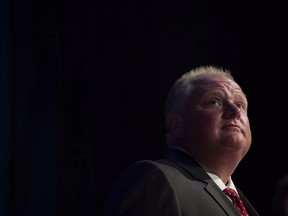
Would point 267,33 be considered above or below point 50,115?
above

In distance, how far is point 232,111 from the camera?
5.49 feet

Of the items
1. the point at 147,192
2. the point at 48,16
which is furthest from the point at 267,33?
the point at 147,192

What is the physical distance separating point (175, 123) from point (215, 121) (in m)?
0.14

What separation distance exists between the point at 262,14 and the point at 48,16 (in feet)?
3.49

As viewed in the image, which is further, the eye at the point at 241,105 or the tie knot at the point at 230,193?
the eye at the point at 241,105

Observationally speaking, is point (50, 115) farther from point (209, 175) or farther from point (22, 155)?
point (209, 175)

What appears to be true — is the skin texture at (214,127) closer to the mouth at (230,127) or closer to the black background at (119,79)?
the mouth at (230,127)

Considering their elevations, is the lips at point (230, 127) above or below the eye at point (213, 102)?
below

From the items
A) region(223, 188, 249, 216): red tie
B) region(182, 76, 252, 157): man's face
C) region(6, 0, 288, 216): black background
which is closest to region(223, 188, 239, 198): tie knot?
region(223, 188, 249, 216): red tie

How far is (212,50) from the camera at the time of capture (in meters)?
2.69

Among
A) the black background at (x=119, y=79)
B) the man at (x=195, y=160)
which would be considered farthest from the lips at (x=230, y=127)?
the black background at (x=119, y=79)

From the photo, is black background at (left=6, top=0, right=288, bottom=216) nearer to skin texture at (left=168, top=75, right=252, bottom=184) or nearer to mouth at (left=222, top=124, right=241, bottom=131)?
skin texture at (left=168, top=75, right=252, bottom=184)

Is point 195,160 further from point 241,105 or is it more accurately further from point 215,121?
point 241,105

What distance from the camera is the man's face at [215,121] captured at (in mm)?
1635
